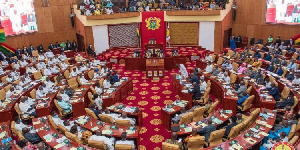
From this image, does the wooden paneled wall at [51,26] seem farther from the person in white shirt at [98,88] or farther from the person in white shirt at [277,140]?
the person in white shirt at [277,140]

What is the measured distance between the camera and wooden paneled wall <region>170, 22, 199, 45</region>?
22141mm

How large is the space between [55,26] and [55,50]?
2.60 meters

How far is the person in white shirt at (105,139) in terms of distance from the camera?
7.86 meters

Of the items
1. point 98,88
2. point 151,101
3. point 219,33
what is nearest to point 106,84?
point 98,88

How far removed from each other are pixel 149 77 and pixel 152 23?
5421mm

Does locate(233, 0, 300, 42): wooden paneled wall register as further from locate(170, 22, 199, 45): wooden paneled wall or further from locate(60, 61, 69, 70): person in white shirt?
locate(60, 61, 69, 70): person in white shirt

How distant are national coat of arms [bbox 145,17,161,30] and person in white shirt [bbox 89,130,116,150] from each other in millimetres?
12446

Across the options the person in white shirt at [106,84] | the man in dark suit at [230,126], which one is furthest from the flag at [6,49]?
the man in dark suit at [230,126]

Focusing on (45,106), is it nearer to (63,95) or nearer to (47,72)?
(63,95)

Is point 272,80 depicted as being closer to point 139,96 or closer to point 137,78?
point 139,96

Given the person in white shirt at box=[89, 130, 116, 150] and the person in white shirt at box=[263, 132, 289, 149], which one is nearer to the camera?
the person in white shirt at box=[263, 132, 289, 149]

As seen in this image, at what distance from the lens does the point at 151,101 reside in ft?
41.2

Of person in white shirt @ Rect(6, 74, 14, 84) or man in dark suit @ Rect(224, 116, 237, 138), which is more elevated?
person in white shirt @ Rect(6, 74, 14, 84)

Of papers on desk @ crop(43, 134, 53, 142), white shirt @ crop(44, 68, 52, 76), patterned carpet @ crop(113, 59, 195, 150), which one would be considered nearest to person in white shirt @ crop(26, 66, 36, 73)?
white shirt @ crop(44, 68, 52, 76)
